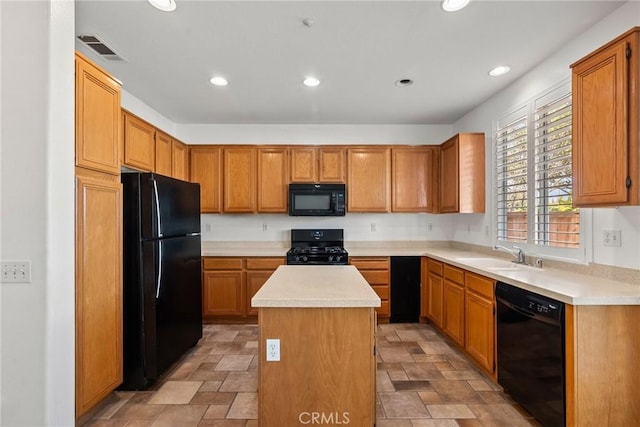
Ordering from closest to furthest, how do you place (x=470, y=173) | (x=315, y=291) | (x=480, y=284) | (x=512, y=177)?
(x=315, y=291) < (x=480, y=284) < (x=512, y=177) < (x=470, y=173)

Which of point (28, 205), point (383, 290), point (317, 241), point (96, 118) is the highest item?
point (96, 118)

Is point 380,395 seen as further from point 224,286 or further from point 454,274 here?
point 224,286

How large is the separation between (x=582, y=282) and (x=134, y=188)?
10.5ft

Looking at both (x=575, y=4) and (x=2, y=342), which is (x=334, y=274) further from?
(x=575, y=4)

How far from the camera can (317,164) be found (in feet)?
13.8

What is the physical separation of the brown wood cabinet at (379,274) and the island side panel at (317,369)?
2252mm

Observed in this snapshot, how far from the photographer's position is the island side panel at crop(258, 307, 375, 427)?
164 centimetres

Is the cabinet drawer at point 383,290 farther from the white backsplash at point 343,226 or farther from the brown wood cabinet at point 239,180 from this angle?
the brown wood cabinet at point 239,180

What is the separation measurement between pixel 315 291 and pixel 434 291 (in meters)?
2.39

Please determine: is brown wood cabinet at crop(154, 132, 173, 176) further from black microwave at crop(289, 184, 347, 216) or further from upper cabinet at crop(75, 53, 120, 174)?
black microwave at crop(289, 184, 347, 216)

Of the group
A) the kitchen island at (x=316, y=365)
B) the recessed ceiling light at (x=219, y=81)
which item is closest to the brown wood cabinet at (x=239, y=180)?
the recessed ceiling light at (x=219, y=81)

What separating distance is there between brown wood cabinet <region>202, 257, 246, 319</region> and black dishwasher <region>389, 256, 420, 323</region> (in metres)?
1.89

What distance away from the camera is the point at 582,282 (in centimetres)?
198

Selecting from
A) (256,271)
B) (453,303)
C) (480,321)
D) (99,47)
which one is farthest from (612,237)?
(99,47)
